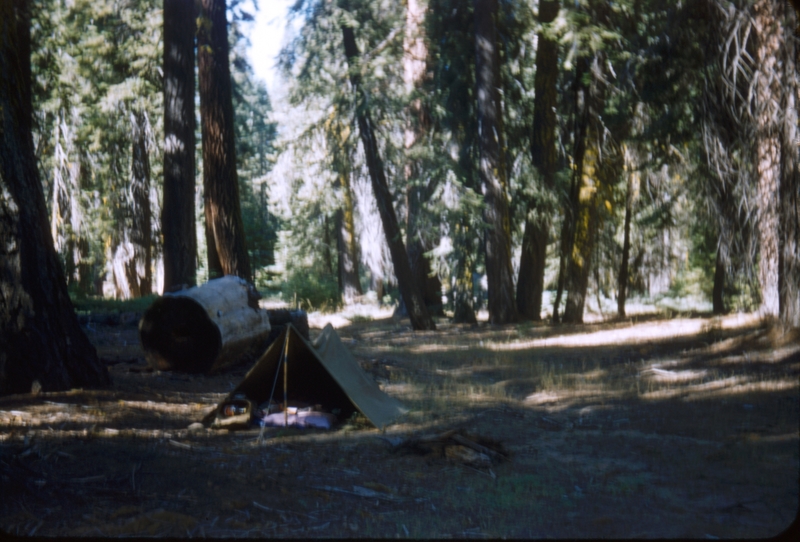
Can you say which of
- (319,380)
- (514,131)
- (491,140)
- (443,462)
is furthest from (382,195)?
(443,462)

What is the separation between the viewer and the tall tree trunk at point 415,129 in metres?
20.5

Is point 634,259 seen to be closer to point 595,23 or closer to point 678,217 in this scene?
point 678,217

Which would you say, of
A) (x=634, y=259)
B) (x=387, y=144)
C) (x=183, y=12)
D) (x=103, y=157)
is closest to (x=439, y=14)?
(x=387, y=144)

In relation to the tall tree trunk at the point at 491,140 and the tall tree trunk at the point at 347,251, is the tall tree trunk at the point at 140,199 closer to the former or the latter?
the tall tree trunk at the point at 347,251

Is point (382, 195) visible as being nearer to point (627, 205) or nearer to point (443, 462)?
point (627, 205)

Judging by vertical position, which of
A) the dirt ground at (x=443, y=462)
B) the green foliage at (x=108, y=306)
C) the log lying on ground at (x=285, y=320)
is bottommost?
the dirt ground at (x=443, y=462)

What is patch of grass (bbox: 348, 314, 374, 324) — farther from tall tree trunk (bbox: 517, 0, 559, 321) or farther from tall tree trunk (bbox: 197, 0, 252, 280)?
tall tree trunk (bbox: 197, 0, 252, 280)

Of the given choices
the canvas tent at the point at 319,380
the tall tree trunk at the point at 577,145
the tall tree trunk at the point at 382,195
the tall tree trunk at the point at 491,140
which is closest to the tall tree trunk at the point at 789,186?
the canvas tent at the point at 319,380

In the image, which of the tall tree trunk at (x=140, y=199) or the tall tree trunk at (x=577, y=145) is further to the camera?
the tall tree trunk at (x=140, y=199)

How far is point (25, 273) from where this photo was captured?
7.72 metres

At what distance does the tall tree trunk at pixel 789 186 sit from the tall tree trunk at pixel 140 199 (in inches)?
848

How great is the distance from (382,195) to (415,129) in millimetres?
3452

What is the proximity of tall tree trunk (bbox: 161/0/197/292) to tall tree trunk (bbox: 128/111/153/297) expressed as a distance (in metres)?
10.8

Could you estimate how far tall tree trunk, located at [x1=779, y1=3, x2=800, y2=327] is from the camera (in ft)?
33.3
